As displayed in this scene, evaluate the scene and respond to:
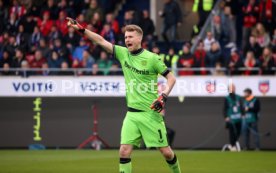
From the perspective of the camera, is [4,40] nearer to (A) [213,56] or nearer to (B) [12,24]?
(B) [12,24]

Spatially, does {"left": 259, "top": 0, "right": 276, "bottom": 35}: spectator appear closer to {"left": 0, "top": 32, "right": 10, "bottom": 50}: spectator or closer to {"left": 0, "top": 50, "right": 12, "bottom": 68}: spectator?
{"left": 0, "top": 50, "right": 12, "bottom": 68}: spectator

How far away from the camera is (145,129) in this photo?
40.7 ft

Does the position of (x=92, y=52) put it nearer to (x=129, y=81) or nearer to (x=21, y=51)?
(x=21, y=51)

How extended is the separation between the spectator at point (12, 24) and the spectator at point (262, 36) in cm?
843

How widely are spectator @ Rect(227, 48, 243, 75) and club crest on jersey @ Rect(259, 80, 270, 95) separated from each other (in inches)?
32.7

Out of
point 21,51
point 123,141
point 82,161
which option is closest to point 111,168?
point 82,161

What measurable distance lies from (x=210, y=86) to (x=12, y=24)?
24.9ft

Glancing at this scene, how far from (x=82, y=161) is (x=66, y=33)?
7.94 m

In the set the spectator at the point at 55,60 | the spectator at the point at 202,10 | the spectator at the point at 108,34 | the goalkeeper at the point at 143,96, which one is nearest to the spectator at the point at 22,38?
the spectator at the point at 55,60

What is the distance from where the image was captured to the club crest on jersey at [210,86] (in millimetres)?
24703

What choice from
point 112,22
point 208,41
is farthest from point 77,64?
point 208,41

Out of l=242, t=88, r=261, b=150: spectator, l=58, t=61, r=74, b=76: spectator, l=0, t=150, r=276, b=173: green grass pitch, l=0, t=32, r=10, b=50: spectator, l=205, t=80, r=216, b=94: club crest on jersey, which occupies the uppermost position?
l=0, t=32, r=10, b=50: spectator

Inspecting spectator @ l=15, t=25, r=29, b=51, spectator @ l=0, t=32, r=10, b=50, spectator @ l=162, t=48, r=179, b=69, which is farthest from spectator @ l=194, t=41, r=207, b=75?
spectator @ l=0, t=32, r=10, b=50

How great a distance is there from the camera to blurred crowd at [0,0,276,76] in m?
24.9
